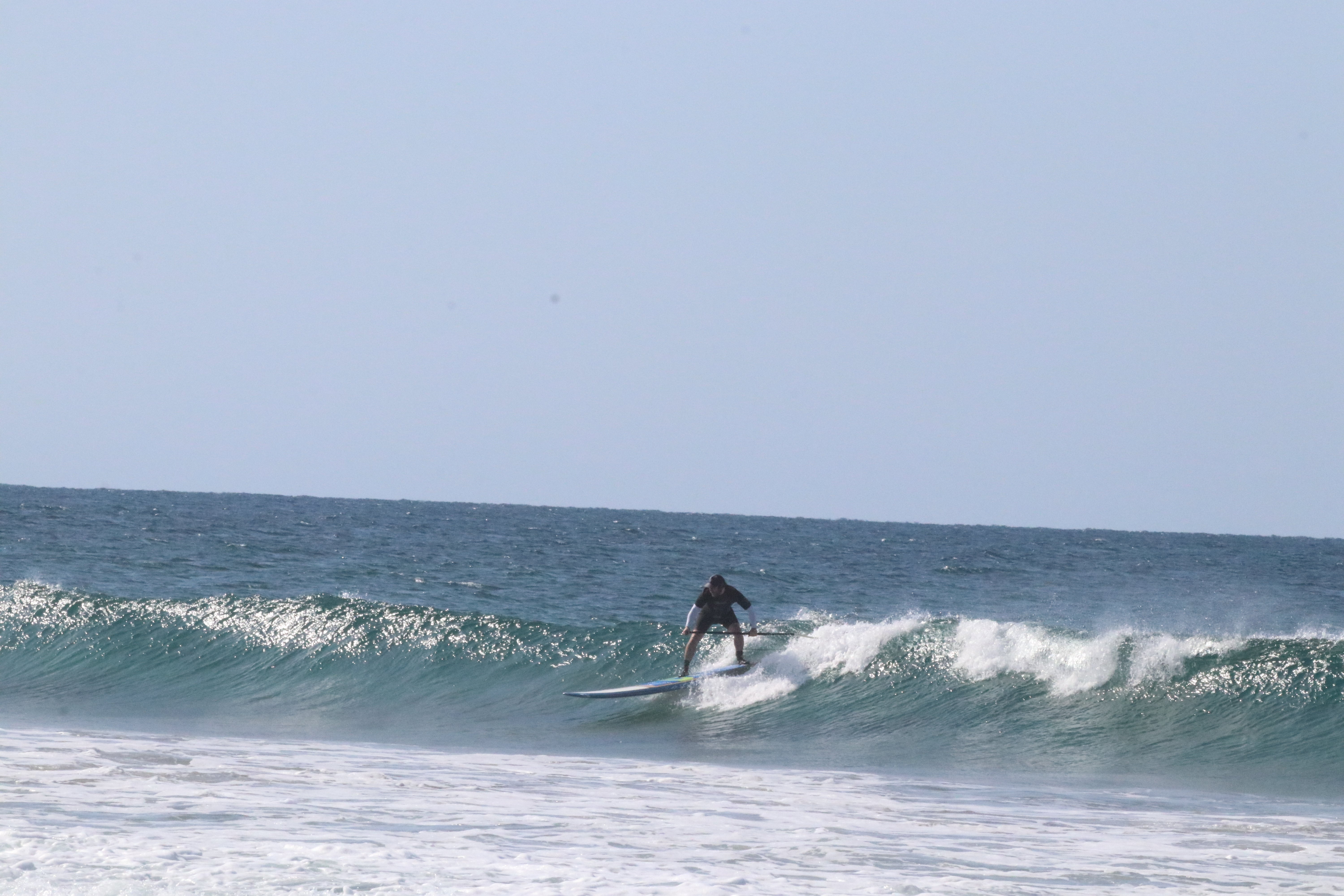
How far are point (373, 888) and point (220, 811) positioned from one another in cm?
223

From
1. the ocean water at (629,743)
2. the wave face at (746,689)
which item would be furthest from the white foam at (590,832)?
the wave face at (746,689)

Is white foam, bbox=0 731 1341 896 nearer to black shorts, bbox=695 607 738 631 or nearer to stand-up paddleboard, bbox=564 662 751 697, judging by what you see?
stand-up paddleboard, bbox=564 662 751 697

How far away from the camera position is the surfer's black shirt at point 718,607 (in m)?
16.3

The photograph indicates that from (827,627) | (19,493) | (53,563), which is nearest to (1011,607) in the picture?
(827,627)

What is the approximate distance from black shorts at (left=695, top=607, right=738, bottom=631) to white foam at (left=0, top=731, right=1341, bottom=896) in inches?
183

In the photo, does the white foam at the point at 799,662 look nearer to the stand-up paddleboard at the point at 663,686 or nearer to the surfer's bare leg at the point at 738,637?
the stand-up paddleboard at the point at 663,686

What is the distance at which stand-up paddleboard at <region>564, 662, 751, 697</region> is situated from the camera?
16.0 metres

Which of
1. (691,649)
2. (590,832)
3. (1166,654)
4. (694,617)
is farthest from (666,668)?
(590,832)

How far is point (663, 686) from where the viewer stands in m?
16.0

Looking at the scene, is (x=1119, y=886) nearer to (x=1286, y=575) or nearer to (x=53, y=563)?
(x=53, y=563)

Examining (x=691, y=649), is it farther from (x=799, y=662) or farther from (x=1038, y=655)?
(x=1038, y=655)

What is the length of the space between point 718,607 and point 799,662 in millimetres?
1311

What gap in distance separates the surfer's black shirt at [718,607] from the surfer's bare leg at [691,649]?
13cm

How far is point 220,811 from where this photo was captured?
8.73 m
